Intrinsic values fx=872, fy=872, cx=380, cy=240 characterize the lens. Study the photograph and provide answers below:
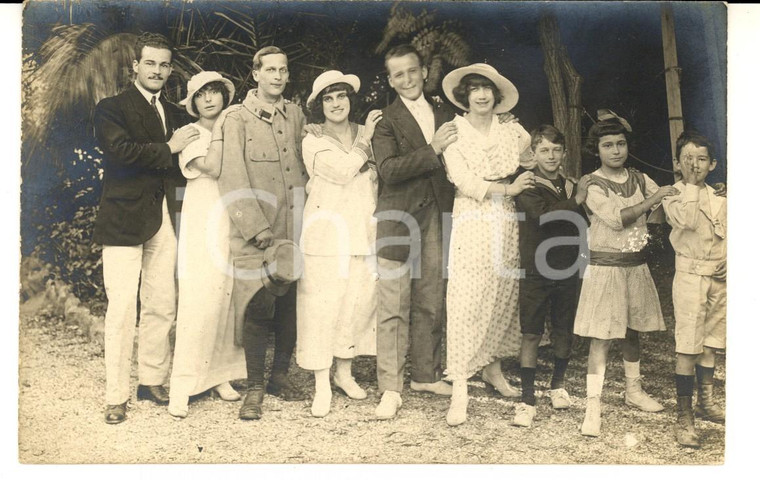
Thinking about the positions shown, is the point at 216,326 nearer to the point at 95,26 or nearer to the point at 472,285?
the point at 472,285

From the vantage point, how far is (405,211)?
18.0ft

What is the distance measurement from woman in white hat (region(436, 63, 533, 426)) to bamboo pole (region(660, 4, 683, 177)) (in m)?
0.96

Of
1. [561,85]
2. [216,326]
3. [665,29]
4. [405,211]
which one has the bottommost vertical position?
[216,326]

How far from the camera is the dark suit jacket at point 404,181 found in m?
5.47

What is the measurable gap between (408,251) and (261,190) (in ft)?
3.27

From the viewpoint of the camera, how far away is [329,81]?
5500mm

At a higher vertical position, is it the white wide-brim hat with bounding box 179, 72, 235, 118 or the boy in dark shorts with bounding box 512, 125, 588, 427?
the white wide-brim hat with bounding box 179, 72, 235, 118

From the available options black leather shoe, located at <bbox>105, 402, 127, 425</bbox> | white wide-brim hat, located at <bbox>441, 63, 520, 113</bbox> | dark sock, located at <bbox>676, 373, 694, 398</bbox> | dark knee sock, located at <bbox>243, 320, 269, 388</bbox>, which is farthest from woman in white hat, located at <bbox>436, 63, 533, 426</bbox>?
black leather shoe, located at <bbox>105, 402, 127, 425</bbox>

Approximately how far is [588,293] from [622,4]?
188 centimetres

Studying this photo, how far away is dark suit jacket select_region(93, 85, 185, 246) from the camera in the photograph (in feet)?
17.8

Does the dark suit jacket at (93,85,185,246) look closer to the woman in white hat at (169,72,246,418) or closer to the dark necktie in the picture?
the dark necktie

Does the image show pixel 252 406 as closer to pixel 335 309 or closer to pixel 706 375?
pixel 335 309

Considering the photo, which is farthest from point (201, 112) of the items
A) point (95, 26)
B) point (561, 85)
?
point (561, 85)

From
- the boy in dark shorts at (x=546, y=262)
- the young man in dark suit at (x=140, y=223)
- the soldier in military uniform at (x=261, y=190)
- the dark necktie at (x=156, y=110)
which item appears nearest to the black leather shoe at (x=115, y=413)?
the young man in dark suit at (x=140, y=223)
